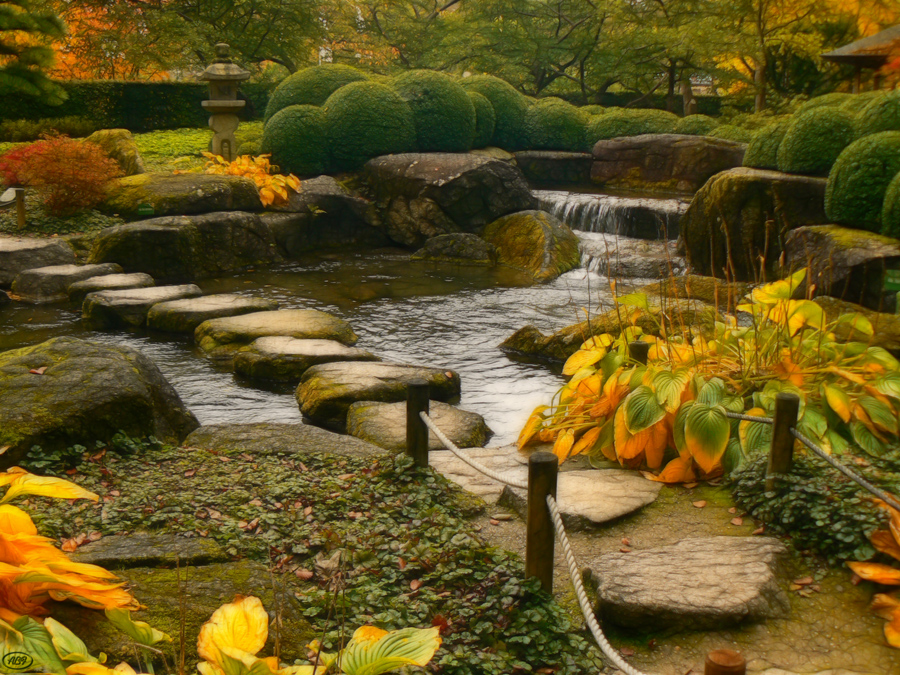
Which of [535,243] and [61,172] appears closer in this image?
[61,172]

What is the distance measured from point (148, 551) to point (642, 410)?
2.44 m

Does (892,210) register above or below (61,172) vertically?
below

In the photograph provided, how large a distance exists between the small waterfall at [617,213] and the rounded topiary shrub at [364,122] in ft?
9.11

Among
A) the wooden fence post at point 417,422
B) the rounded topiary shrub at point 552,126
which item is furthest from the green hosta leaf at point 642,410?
the rounded topiary shrub at point 552,126

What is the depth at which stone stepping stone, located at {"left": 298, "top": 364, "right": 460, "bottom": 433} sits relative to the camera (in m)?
5.68

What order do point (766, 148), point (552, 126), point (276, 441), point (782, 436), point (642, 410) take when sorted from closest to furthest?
1. point (782, 436)
2. point (642, 410)
3. point (276, 441)
4. point (766, 148)
5. point (552, 126)

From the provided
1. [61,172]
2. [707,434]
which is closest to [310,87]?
[61,172]

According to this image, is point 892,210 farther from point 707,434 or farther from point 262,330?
point 262,330

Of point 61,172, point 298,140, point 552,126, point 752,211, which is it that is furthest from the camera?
point 552,126

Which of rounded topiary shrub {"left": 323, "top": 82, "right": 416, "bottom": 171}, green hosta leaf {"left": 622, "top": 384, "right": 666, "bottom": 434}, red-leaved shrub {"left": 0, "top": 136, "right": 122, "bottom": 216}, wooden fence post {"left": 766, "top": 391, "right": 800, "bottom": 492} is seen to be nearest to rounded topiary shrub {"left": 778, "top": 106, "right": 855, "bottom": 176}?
rounded topiary shrub {"left": 323, "top": 82, "right": 416, "bottom": 171}

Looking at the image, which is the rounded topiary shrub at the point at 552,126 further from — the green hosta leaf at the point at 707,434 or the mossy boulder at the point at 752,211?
the green hosta leaf at the point at 707,434

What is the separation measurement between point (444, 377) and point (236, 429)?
1917 millimetres

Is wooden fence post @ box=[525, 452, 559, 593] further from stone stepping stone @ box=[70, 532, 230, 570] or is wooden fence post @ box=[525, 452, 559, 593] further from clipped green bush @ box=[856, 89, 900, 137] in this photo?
clipped green bush @ box=[856, 89, 900, 137]

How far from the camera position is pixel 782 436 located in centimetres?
343
